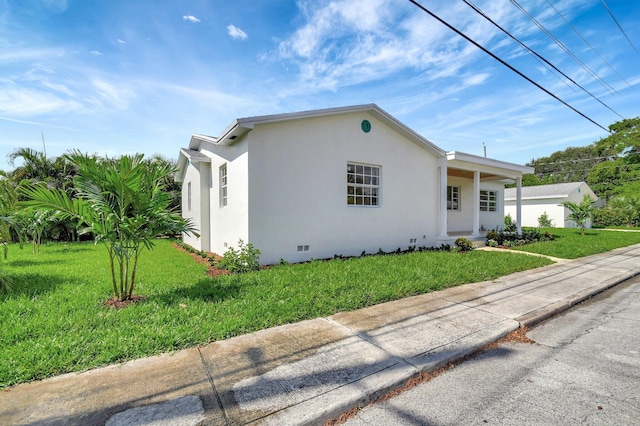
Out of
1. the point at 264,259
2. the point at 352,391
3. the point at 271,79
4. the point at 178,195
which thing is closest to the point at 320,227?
the point at 264,259

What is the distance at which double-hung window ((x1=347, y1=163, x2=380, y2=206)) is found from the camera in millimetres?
9750

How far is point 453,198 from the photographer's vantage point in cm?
1664

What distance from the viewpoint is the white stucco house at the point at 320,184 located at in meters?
8.12

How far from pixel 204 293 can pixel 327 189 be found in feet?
15.9

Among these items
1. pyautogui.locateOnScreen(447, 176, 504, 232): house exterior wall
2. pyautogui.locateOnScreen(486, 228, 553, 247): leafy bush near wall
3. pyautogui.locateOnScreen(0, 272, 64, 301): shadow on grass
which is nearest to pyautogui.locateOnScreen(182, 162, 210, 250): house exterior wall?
pyautogui.locateOnScreen(0, 272, 64, 301): shadow on grass

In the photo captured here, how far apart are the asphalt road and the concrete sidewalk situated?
218 mm

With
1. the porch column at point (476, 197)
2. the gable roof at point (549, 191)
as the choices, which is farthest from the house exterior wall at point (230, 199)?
the gable roof at point (549, 191)

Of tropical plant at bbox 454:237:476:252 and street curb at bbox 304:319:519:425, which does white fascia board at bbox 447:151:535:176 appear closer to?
tropical plant at bbox 454:237:476:252

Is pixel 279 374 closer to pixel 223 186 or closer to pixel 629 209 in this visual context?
pixel 223 186

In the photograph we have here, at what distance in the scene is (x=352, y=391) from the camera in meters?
2.77

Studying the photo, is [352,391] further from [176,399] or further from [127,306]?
[127,306]

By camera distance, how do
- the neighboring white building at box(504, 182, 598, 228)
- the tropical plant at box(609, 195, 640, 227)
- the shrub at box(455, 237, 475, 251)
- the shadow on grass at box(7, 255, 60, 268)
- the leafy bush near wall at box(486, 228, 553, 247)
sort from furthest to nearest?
the tropical plant at box(609, 195, 640, 227) < the neighboring white building at box(504, 182, 598, 228) < the leafy bush near wall at box(486, 228, 553, 247) < the shrub at box(455, 237, 475, 251) < the shadow on grass at box(7, 255, 60, 268)

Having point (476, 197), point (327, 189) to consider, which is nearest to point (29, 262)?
point (327, 189)

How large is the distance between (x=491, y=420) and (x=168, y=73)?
366 inches
